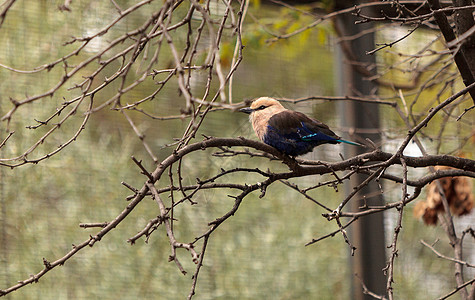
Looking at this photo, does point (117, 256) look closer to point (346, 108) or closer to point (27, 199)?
point (27, 199)

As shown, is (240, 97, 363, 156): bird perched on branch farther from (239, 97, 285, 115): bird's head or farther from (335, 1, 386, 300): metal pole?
(335, 1, 386, 300): metal pole

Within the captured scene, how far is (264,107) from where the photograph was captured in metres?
1.48

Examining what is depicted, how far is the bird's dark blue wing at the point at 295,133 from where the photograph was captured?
1.35 metres

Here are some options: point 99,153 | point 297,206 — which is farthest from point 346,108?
point 99,153

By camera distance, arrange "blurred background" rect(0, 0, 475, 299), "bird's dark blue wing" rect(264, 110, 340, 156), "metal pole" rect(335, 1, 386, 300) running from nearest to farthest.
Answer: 1. "bird's dark blue wing" rect(264, 110, 340, 156)
2. "blurred background" rect(0, 0, 475, 299)
3. "metal pole" rect(335, 1, 386, 300)

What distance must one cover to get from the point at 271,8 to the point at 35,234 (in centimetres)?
95

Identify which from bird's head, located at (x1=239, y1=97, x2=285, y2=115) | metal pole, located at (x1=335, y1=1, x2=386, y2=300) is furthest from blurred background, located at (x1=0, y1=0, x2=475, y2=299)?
bird's head, located at (x1=239, y1=97, x2=285, y2=115)

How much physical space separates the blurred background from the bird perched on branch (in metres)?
0.24

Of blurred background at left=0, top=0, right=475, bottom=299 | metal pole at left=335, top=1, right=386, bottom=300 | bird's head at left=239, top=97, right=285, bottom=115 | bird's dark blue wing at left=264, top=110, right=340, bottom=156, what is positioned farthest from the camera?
metal pole at left=335, top=1, right=386, bottom=300

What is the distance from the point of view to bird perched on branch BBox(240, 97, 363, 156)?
4.43 feet

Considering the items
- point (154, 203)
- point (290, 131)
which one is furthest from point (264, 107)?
point (154, 203)

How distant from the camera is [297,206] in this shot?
1.93 metres

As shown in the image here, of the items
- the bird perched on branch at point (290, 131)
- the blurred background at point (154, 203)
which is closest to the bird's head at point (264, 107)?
the bird perched on branch at point (290, 131)

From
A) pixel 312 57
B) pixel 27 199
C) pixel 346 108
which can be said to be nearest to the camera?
pixel 27 199
